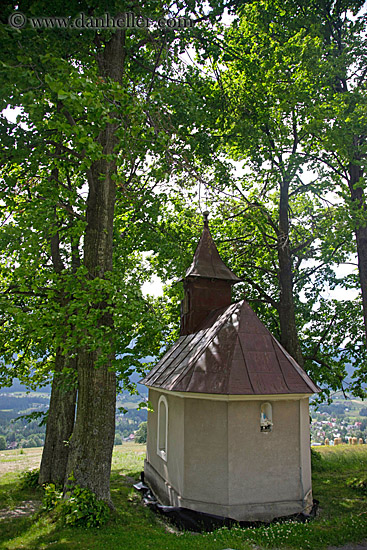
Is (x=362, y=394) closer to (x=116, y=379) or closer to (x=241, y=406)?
(x=241, y=406)

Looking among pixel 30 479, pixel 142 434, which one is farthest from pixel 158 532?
pixel 142 434

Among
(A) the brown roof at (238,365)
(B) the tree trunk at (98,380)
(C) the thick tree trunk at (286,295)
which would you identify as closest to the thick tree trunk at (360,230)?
(C) the thick tree trunk at (286,295)

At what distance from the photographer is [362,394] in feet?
54.8

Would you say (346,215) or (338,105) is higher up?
(338,105)

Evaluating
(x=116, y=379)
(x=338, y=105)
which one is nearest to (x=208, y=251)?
(x=338, y=105)

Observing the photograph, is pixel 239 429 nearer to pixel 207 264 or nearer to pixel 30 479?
pixel 207 264

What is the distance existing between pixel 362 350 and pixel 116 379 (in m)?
12.1

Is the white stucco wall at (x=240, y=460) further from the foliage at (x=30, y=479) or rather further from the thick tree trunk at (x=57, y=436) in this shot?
the foliage at (x=30, y=479)

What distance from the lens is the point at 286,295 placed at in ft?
52.5

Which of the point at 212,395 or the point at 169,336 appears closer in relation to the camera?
the point at 212,395

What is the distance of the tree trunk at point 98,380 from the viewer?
8180 millimetres

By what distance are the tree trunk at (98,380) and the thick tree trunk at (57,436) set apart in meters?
3.87

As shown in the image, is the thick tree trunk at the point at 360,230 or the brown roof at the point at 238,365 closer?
the brown roof at the point at 238,365

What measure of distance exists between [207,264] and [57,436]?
796 cm
